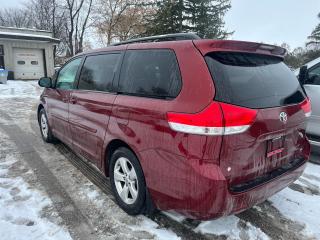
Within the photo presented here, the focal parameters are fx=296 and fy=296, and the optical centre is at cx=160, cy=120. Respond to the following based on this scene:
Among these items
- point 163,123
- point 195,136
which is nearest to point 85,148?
point 163,123

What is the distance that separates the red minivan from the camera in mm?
2361

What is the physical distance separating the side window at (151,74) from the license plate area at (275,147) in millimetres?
980

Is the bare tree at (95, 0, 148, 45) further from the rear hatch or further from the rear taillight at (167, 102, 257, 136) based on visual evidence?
the rear taillight at (167, 102, 257, 136)

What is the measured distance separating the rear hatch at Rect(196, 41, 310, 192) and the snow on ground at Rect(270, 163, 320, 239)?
0.64 metres

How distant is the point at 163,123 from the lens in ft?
8.48

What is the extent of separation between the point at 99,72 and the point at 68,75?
3.97 ft

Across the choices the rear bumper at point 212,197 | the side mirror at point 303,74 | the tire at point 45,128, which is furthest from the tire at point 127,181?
the side mirror at point 303,74

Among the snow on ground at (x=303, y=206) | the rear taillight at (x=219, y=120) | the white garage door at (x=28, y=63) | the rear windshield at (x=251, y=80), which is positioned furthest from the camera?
the white garage door at (x=28, y=63)

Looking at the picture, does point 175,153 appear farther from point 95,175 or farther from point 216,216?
point 95,175

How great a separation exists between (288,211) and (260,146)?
4.33ft

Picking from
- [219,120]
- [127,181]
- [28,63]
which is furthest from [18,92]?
[219,120]

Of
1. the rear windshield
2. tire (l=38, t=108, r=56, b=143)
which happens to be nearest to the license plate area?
the rear windshield

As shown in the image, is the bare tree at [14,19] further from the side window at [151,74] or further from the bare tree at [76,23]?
the side window at [151,74]

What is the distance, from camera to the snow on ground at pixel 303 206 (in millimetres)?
3137
